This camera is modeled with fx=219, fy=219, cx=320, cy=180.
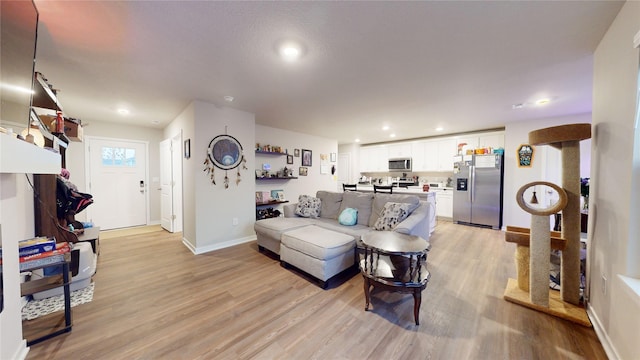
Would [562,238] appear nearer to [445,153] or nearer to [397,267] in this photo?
[397,267]

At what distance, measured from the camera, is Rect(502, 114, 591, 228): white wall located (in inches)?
160

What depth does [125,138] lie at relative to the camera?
187 inches

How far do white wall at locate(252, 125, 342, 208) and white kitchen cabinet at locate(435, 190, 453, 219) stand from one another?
2.88 metres

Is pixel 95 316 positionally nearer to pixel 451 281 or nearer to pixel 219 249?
pixel 219 249

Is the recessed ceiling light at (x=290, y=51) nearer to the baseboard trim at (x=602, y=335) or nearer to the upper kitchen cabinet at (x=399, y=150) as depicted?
the baseboard trim at (x=602, y=335)

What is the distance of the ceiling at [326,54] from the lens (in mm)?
1486

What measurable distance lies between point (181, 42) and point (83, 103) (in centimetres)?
289

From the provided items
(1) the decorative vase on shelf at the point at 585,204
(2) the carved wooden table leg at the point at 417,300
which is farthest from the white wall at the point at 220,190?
(1) the decorative vase on shelf at the point at 585,204

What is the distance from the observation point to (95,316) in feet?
6.11

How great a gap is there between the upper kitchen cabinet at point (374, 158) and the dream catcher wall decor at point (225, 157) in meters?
4.53

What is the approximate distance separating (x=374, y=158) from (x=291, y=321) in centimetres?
598

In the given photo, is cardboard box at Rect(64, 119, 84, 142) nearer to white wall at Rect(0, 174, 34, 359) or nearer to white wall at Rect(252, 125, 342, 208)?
white wall at Rect(0, 174, 34, 359)

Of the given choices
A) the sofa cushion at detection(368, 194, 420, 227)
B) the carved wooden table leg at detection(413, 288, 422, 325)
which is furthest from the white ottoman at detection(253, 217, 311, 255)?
the carved wooden table leg at detection(413, 288, 422, 325)

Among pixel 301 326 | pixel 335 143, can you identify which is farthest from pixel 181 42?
pixel 335 143
